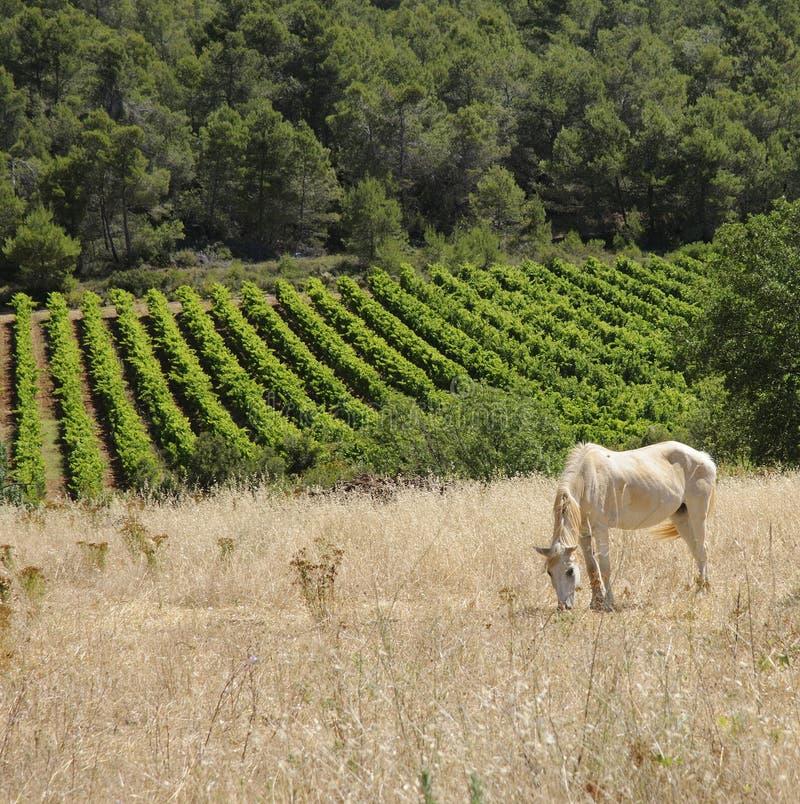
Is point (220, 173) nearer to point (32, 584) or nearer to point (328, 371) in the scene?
point (328, 371)

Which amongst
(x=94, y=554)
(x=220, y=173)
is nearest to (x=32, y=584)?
(x=94, y=554)

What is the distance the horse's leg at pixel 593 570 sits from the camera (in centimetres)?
578

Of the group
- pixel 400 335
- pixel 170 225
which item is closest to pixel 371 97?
pixel 170 225

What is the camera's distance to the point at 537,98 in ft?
220

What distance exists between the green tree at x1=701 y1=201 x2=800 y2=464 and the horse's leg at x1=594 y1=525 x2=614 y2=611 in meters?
9.90

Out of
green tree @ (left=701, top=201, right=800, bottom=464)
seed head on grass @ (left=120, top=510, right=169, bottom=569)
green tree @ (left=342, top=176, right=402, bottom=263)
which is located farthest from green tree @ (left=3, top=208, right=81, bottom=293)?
seed head on grass @ (left=120, top=510, right=169, bottom=569)

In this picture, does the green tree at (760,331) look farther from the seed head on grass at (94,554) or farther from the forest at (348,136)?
the forest at (348,136)

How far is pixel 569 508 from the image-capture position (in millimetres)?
5898

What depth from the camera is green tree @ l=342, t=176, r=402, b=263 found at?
160ft

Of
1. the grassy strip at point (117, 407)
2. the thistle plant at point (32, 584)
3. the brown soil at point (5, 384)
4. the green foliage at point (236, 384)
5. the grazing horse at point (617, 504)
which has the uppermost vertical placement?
the grazing horse at point (617, 504)

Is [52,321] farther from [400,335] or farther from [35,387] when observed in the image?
[400,335]

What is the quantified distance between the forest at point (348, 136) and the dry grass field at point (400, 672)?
129 feet

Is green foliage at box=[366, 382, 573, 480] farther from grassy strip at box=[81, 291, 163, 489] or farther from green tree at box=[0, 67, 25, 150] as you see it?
green tree at box=[0, 67, 25, 150]

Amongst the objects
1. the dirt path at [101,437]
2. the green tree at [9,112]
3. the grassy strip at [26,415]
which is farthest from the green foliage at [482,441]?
the green tree at [9,112]
